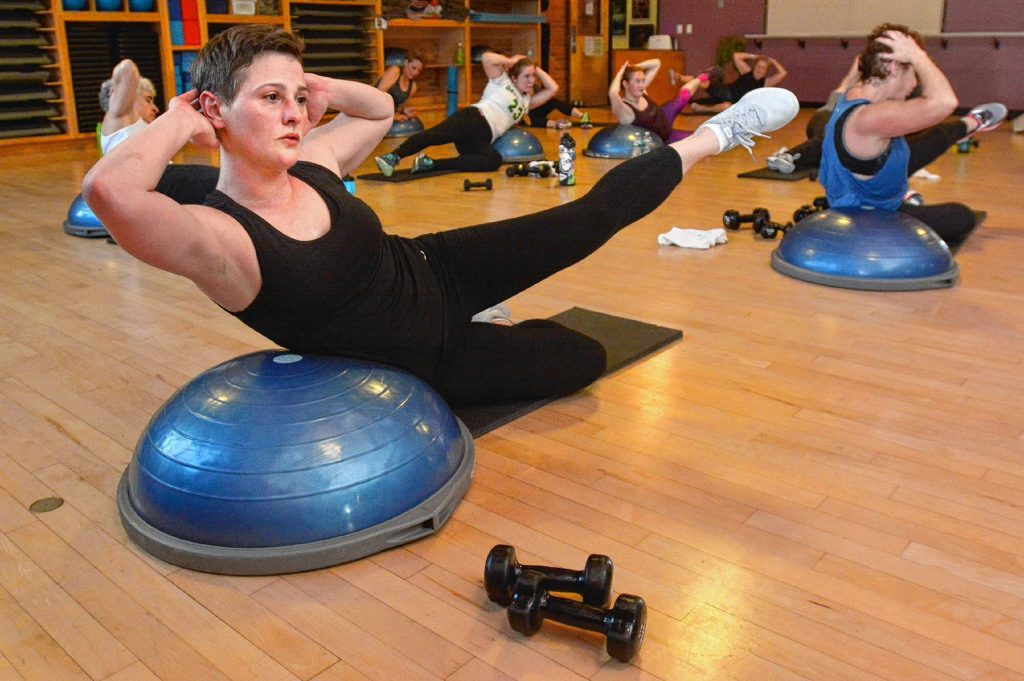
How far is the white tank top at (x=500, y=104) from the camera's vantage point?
5566mm

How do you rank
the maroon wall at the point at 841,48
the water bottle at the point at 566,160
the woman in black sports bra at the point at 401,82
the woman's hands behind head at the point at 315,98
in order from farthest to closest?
the maroon wall at the point at 841,48
the woman in black sports bra at the point at 401,82
the water bottle at the point at 566,160
the woman's hands behind head at the point at 315,98

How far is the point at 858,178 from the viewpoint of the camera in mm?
3037

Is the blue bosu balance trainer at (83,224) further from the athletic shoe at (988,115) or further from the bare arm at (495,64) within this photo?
the athletic shoe at (988,115)

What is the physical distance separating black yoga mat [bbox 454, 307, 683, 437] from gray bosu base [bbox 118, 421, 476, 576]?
1.30 ft

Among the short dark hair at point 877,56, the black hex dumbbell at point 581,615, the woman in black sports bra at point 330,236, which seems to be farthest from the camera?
the short dark hair at point 877,56

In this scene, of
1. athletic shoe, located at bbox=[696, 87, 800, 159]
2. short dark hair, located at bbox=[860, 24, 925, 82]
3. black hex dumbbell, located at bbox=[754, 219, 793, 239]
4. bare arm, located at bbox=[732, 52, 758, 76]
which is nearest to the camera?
athletic shoe, located at bbox=[696, 87, 800, 159]

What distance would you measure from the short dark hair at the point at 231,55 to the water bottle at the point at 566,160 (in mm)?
3419

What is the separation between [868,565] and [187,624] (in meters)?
1.02

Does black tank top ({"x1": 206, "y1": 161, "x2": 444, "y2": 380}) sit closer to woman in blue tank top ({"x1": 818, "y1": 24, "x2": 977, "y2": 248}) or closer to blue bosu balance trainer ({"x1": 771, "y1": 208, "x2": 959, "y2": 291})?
blue bosu balance trainer ({"x1": 771, "y1": 208, "x2": 959, "y2": 291})

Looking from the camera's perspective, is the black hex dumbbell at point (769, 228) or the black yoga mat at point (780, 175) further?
the black yoga mat at point (780, 175)

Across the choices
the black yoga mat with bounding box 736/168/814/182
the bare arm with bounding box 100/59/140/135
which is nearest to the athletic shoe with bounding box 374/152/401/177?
the bare arm with bounding box 100/59/140/135

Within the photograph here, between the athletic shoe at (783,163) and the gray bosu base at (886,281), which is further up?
the athletic shoe at (783,163)

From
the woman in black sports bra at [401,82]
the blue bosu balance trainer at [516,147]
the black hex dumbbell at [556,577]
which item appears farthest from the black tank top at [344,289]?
the woman in black sports bra at [401,82]

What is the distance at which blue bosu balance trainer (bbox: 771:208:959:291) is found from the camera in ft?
9.36
